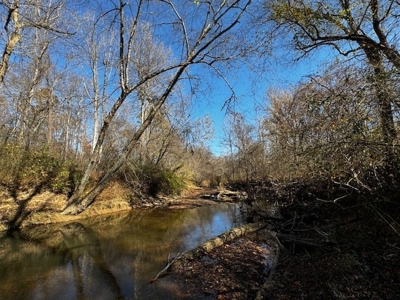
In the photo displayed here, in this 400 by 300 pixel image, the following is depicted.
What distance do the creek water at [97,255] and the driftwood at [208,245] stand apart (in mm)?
372

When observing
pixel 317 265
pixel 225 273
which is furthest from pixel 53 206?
pixel 317 265

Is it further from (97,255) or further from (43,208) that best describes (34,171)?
(97,255)

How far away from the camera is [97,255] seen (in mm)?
6520

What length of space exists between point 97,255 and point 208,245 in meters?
2.98

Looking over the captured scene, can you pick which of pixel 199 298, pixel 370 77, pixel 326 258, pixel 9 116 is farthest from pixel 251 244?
pixel 9 116

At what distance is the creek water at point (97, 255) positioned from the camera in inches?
178

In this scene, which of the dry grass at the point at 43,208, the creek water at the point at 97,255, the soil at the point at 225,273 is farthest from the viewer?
the dry grass at the point at 43,208

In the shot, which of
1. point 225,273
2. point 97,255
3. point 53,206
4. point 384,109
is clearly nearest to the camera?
point 384,109

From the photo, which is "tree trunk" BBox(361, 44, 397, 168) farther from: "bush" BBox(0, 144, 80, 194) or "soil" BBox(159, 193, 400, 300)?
"bush" BBox(0, 144, 80, 194)

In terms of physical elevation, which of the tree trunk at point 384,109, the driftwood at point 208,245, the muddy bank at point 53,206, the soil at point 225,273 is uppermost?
the tree trunk at point 384,109

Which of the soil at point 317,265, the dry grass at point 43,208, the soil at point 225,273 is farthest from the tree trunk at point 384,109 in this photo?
the dry grass at point 43,208

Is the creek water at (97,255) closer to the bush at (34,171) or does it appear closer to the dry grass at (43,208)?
the dry grass at (43,208)

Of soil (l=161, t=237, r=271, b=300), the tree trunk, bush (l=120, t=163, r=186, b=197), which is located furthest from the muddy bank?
the tree trunk

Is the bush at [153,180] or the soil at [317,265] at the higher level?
the bush at [153,180]
